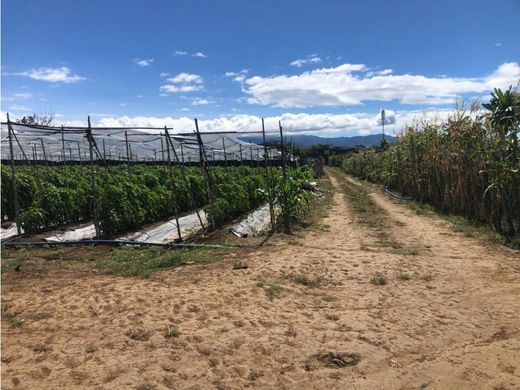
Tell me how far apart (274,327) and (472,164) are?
8278 millimetres

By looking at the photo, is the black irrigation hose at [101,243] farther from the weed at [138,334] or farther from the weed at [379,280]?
the weed at [138,334]

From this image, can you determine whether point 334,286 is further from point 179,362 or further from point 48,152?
point 48,152

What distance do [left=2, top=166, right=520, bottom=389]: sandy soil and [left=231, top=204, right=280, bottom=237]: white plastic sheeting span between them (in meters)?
2.82

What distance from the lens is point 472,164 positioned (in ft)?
35.3

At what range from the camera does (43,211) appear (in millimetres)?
9812

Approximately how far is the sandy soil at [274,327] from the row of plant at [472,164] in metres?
2.39

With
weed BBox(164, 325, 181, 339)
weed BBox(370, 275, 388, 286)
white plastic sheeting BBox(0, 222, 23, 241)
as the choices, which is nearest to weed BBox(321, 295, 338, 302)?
weed BBox(370, 275, 388, 286)

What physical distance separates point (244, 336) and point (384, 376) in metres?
1.25

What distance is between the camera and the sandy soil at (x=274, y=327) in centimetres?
343

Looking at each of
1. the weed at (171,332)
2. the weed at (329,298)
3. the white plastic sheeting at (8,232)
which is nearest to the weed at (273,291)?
the weed at (329,298)

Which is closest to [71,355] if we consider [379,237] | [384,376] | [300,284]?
[384,376]

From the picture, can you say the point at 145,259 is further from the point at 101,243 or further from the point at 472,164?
the point at 472,164

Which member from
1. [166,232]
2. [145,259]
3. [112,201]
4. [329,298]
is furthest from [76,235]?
[329,298]

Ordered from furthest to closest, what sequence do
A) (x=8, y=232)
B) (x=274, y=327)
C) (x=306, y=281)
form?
(x=8, y=232), (x=306, y=281), (x=274, y=327)
